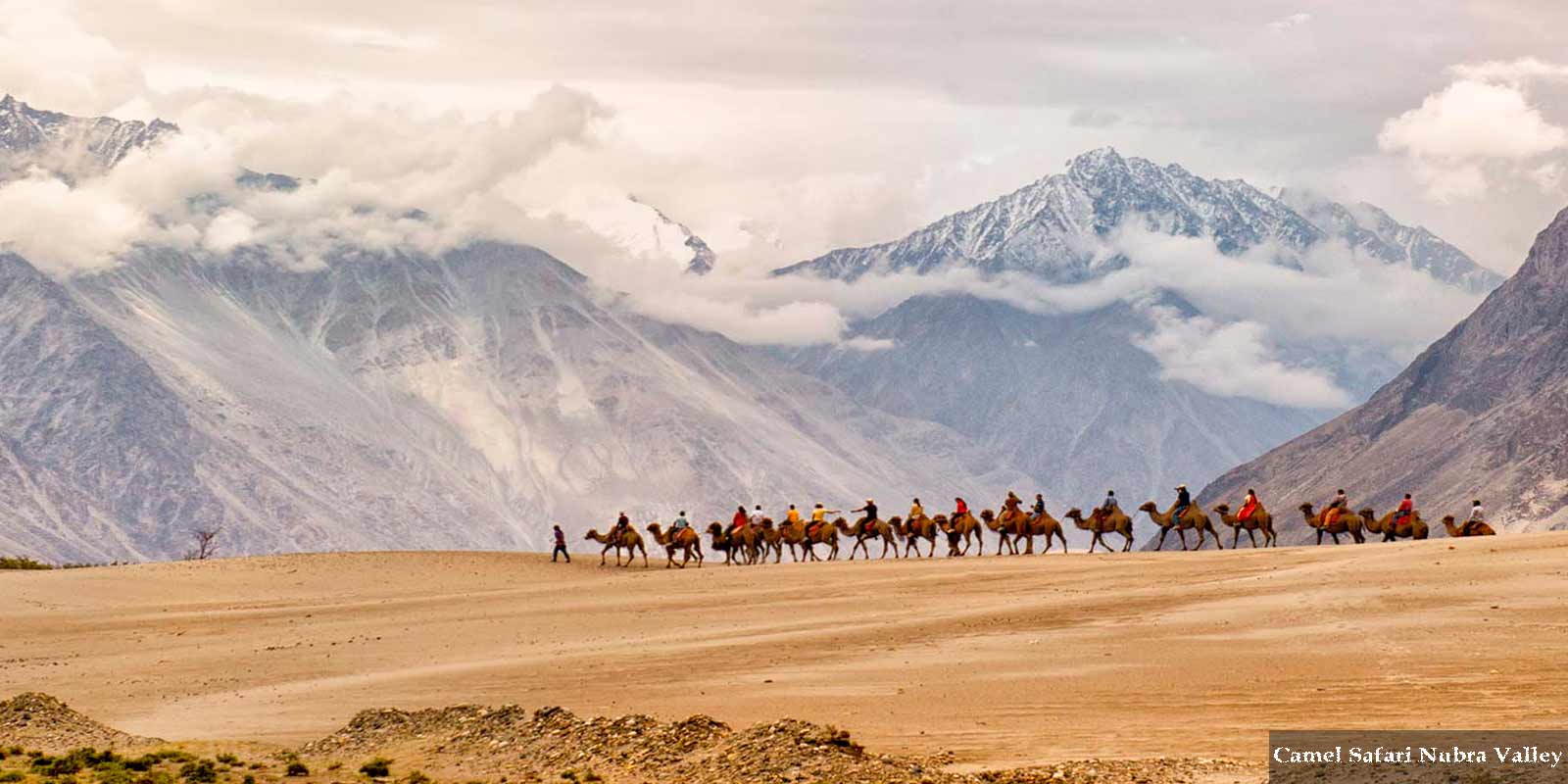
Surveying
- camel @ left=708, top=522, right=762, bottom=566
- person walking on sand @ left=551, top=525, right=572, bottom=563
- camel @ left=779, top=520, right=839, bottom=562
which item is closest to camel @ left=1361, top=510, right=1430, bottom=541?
camel @ left=779, top=520, right=839, bottom=562

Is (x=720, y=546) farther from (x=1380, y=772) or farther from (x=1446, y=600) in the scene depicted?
(x=1380, y=772)

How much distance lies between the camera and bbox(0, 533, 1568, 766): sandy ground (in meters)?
29.9

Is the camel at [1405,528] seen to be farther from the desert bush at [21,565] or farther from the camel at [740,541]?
the desert bush at [21,565]

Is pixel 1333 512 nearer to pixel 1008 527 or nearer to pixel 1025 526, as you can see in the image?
pixel 1025 526

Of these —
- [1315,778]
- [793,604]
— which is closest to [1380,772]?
[1315,778]

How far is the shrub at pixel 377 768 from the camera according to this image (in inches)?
1164

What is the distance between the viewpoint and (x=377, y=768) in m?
29.7

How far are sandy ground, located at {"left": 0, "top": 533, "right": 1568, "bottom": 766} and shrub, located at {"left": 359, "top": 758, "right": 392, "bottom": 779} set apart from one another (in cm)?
435

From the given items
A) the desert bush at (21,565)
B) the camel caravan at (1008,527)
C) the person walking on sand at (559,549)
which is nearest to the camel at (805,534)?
the camel caravan at (1008,527)

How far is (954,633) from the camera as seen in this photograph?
42.2 metres

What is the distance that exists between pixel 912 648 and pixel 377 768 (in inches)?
518

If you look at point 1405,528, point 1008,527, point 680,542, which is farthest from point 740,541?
point 1405,528

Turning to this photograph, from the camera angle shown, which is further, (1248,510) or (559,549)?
(559,549)

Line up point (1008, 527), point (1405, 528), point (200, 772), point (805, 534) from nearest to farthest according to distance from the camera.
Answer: point (200, 772)
point (1405, 528)
point (1008, 527)
point (805, 534)
